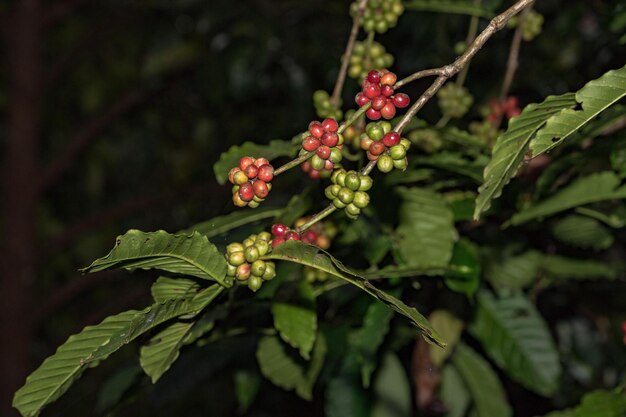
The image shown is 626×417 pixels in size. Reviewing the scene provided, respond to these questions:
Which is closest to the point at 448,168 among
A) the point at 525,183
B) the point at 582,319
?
the point at 525,183

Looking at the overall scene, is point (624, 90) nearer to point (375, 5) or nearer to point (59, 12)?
point (375, 5)

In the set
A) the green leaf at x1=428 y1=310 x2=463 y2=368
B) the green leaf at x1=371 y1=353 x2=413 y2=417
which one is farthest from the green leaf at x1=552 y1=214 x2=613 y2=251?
the green leaf at x1=371 y1=353 x2=413 y2=417

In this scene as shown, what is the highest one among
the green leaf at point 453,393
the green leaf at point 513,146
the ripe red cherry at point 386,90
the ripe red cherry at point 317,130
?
the ripe red cherry at point 386,90

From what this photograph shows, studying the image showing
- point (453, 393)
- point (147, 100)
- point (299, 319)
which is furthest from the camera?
point (147, 100)

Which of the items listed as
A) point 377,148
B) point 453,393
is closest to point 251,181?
point 377,148

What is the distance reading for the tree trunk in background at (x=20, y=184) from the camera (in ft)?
7.36

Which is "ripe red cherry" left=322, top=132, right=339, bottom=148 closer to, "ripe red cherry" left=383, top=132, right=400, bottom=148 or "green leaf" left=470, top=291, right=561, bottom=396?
"ripe red cherry" left=383, top=132, right=400, bottom=148

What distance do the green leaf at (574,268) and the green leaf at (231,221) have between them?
0.44 meters

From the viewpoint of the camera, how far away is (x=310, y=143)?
2.11 ft

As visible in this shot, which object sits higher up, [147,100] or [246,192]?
[246,192]

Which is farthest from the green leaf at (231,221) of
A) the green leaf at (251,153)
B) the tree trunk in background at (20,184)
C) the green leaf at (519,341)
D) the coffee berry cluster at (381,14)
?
the tree trunk in background at (20,184)

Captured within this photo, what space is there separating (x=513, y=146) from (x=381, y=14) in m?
0.35

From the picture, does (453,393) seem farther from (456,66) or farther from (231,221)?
(456,66)

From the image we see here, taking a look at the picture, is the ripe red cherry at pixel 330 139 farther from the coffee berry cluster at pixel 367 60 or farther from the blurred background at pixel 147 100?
the blurred background at pixel 147 100
